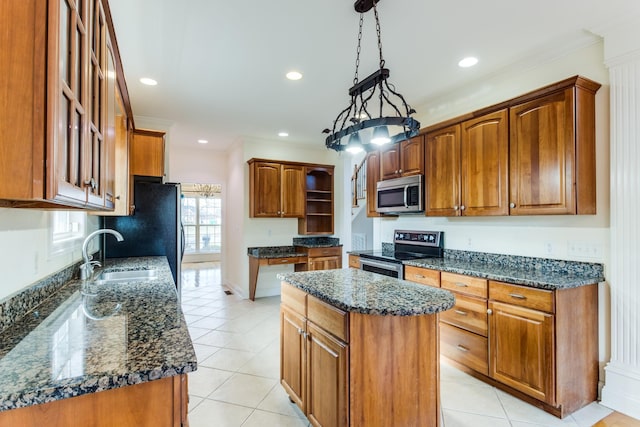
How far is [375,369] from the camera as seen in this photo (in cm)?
163

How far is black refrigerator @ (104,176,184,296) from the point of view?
377 cm

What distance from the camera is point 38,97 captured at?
2.74 feet

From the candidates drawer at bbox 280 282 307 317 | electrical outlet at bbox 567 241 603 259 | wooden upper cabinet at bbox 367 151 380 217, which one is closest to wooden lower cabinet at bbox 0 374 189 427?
drawer at bbox 280 282 307 317

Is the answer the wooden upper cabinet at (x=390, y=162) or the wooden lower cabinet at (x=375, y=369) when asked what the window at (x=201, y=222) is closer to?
the wooden upper cabinet at (x=390, y=162)

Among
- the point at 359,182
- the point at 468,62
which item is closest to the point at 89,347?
the point at 468,62

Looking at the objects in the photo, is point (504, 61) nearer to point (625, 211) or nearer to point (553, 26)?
point (553, 26)

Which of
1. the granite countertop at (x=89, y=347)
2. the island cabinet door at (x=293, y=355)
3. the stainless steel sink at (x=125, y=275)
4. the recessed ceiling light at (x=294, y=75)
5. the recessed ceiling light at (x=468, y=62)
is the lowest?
the island cabinet door at (x=293, y=355)

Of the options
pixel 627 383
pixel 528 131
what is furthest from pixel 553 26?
pixel 627 383

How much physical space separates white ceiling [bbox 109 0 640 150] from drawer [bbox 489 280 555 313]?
185 cm

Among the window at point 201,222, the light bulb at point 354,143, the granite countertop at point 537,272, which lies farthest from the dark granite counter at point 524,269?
the window at point 201,222

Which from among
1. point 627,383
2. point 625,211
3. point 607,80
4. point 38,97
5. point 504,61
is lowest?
point 627,383

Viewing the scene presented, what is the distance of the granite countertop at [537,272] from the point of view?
225cm

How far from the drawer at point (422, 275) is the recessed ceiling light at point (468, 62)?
6.03ft

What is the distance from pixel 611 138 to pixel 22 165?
10.5ft
